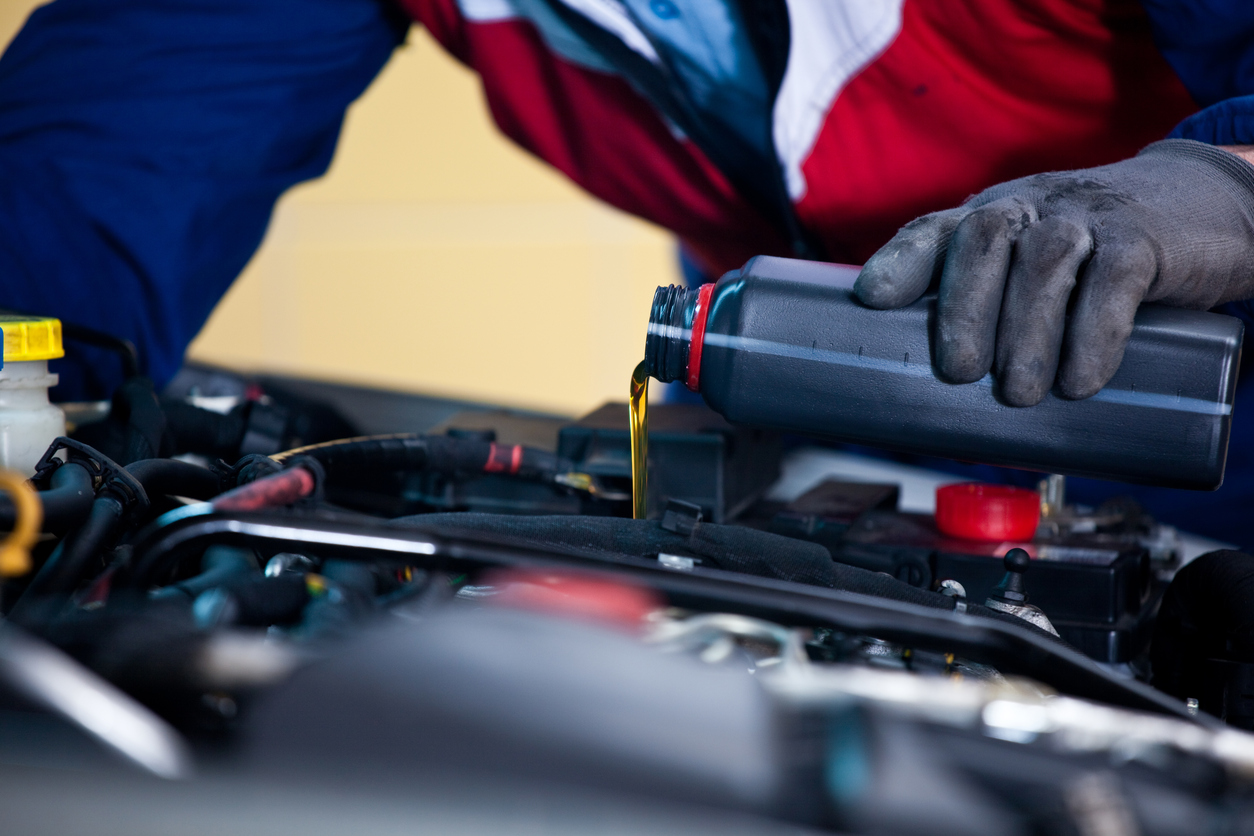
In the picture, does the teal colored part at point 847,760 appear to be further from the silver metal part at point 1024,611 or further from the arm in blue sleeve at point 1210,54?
the arm in blue sleeve at point 1210,54

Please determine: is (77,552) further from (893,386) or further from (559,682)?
(893,386)

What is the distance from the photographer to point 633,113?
111cm

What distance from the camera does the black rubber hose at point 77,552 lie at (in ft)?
1.13

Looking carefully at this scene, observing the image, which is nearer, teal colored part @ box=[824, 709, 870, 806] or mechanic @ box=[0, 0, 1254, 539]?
teal colored part @ box=[824, 709, 870, 806]

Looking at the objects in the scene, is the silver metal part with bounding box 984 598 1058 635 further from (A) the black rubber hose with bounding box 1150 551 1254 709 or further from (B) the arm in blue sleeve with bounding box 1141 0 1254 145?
(B) the arm in blue sleeve with bounding box 1141 0 1254 145

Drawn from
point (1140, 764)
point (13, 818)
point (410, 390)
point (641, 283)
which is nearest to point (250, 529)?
point (13, 818)

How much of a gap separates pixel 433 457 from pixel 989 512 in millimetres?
351

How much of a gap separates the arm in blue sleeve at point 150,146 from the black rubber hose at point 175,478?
54 centimetres

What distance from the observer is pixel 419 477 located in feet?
2.17

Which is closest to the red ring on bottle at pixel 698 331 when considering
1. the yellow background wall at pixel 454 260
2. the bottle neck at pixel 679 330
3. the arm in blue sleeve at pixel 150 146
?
the bottle neck at pixel 679 330

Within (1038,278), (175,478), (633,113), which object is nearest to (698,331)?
(1038,278)

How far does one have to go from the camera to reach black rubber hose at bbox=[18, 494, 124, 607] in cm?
35

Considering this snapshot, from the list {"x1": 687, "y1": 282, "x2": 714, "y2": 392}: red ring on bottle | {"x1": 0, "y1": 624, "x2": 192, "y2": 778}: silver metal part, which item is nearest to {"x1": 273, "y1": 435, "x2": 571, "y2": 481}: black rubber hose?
{"x1": 687, "y1": 282, "x2": 714, "y2": 392}: red ring on bottle

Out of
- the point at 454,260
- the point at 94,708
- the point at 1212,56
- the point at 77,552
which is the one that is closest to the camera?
the point at 94,708
